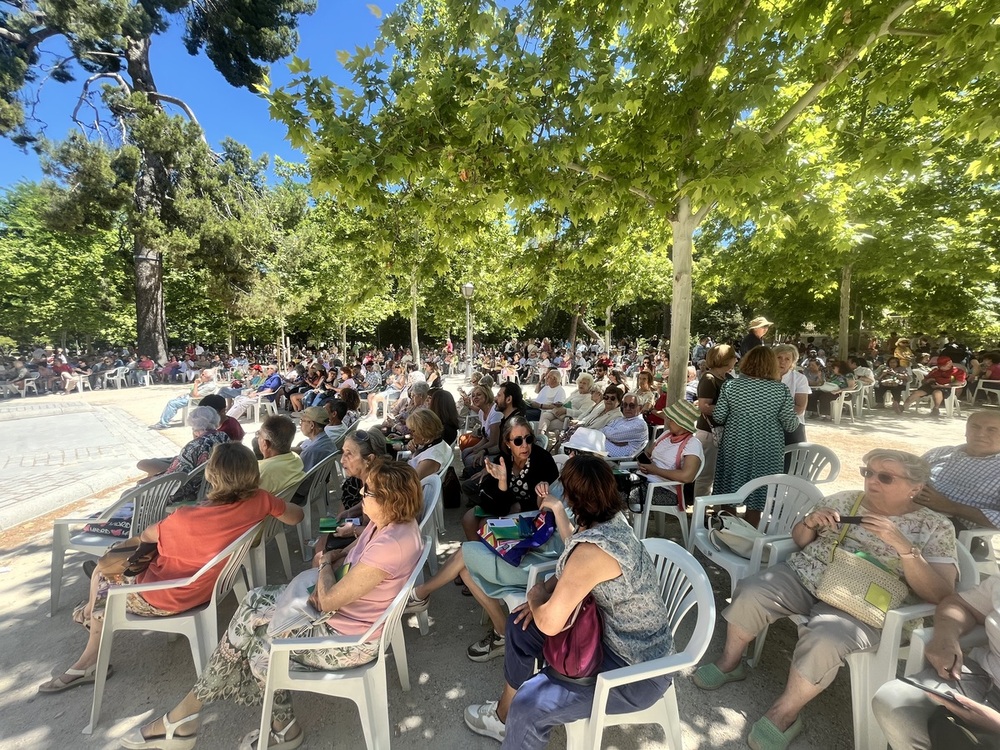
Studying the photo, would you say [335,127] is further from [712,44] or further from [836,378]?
[836,378]

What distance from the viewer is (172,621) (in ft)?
7.84

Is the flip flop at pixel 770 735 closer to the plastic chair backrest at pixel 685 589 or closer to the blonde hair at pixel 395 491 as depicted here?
the plastic chair backrest at pixel 685 589

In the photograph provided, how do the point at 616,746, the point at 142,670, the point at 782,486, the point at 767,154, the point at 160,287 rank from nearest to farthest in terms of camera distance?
the point at 616,746, the point at 142,670, the point at 782,486, the point at 767,154, the point at 160,287

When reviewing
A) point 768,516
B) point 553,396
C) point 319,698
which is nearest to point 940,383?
point 553,396

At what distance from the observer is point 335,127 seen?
12.4 feet

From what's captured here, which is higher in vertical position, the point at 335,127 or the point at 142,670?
the point at 335,127

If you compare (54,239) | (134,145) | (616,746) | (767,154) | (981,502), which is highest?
(134,145)

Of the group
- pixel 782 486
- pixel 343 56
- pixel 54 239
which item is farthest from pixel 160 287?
pixel 782 486

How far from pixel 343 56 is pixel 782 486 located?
4.71m

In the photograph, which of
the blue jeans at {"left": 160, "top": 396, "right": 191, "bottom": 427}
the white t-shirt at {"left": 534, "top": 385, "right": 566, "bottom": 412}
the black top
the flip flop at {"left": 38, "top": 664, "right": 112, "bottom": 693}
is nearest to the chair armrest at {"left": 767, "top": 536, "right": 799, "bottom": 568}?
the black top

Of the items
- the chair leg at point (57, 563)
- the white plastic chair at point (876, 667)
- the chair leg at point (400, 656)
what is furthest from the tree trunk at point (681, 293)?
the chair leg at point (57, 563)

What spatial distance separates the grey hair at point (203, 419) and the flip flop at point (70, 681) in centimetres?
185

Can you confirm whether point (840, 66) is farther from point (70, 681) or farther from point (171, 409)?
point (171, 409)

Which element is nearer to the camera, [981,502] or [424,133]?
[981,502]
